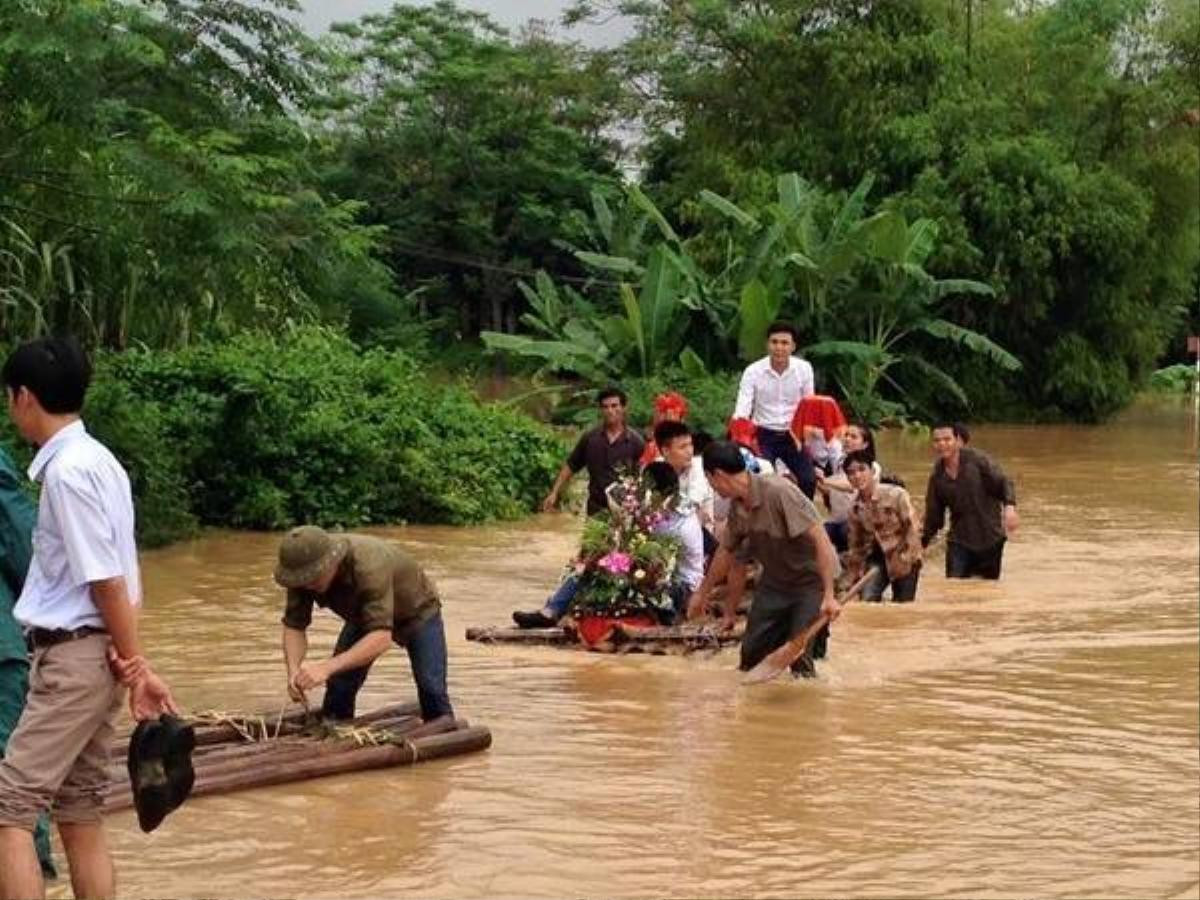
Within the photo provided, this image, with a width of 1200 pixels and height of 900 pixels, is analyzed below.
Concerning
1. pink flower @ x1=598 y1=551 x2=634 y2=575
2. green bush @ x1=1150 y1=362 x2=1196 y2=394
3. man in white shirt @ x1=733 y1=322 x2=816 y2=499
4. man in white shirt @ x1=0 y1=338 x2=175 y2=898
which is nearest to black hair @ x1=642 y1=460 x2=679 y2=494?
pink flower @ x1=598 y1=551 x2=634 y2=575

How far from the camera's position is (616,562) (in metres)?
11.2

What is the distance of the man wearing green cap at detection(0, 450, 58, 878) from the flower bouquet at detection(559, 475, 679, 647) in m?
5.74

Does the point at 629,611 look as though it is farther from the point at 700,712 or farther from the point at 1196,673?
the point at 1196,673

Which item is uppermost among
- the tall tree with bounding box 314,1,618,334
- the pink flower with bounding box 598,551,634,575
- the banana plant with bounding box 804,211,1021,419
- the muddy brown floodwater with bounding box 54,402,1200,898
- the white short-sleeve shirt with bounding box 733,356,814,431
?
the tall tree with bounding box 314,1,618,334

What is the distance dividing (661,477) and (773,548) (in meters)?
1.53

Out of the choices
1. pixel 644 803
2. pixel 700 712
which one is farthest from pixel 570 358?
pixel 644 803

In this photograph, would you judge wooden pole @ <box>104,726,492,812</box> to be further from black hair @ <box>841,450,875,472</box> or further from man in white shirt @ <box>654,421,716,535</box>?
black hair @ <box>841,450,875,472</box>

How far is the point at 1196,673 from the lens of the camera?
11492 mm

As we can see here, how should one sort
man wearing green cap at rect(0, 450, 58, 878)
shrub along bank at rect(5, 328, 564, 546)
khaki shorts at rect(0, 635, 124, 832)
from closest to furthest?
khaki shorts at rect(0, 635, 124, 832), man wearing green cap at rect(0, 450, 58, 878), shrub along bank at rect(5, 328, 564, 546)

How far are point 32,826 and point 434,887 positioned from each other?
1.91 metres

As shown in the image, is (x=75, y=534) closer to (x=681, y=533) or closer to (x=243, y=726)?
(x=243, y=726)

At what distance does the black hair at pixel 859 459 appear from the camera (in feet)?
41.5

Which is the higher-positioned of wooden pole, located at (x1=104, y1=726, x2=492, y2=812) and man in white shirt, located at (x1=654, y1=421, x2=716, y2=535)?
man in white shirt, located at (x1=654, y1=421, x2=716, y2=535)

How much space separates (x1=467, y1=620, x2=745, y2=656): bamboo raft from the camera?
11039mm
